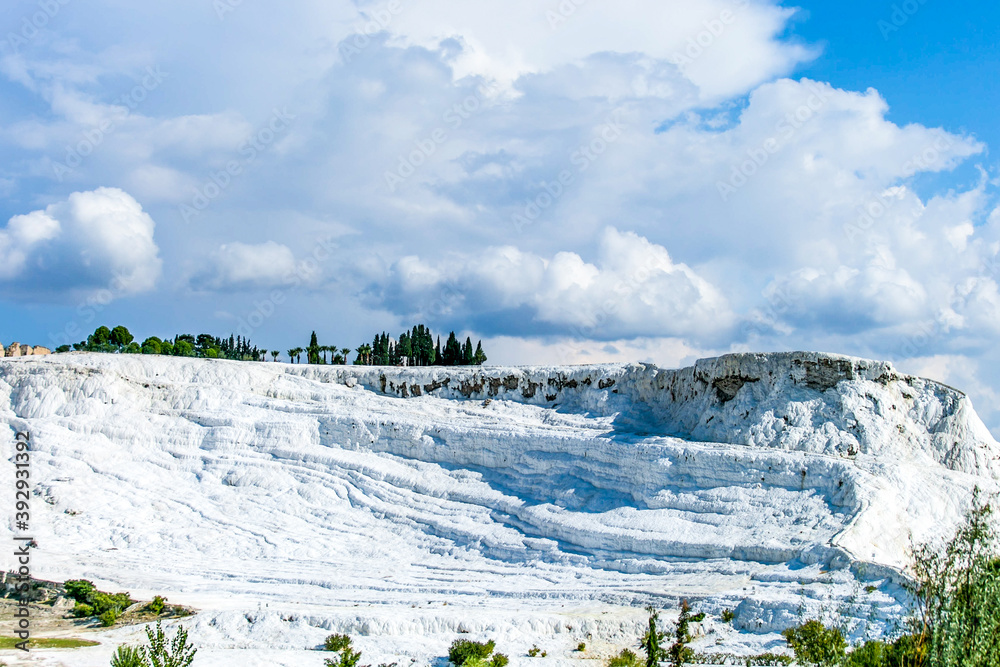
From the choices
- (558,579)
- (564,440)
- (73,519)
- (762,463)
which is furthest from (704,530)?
(73,519)

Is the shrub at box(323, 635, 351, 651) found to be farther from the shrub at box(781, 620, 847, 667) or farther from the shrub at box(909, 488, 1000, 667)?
the shrub at box(909, 488, 1000, 667)

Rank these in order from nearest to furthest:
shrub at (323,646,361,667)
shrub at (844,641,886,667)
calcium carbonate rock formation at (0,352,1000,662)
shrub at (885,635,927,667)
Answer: shrub at (885,635,927,667) < shrub at (844,641,886,667) < shrub at (323,646,361,667) < calcium carbonate rock formation at (0,352,1000,662)

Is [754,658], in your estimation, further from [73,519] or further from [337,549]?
[73,519]

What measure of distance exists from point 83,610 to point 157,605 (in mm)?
2323

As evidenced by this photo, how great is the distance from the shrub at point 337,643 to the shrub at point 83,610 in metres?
8.24

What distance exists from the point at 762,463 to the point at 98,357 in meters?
38.3

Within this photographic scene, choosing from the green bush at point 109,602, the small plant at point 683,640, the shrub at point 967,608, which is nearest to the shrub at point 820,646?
the shrub at point 967,608

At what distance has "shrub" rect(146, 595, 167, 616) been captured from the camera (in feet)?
73.5

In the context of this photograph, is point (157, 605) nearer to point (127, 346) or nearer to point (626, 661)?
point (626, 661)

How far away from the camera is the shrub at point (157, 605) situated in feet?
73.5

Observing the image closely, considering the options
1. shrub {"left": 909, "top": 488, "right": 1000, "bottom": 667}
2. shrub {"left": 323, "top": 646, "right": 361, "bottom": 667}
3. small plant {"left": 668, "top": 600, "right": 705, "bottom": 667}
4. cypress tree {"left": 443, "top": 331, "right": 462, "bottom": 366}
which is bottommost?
shrub {"left": 323, "top": 646, "right": 361, "bottom": 667}

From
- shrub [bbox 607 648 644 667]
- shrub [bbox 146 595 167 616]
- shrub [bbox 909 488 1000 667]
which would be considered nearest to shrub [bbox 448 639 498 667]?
shrub [bbox 607 648 644 667]

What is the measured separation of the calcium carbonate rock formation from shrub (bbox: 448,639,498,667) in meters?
1.28

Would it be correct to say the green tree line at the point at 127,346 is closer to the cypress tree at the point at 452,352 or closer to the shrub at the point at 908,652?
the cypress tree at the point at 452,352
